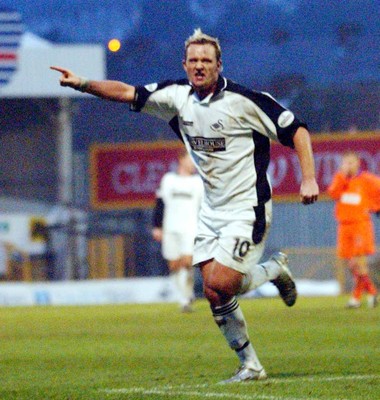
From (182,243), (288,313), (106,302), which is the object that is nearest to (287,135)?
(288,313)

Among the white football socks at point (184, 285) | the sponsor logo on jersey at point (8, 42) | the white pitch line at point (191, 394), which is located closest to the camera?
the white pitch line at point (191, 394)

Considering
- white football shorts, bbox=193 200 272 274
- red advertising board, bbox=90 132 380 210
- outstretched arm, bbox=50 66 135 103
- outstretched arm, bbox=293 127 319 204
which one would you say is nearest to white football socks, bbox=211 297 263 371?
white football shorts, bbox=193 200 272 274

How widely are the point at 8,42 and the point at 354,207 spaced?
321 inches

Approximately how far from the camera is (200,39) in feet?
26.0

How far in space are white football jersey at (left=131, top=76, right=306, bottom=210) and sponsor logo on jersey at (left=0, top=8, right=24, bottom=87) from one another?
1483cm

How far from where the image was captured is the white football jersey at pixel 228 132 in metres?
7.99

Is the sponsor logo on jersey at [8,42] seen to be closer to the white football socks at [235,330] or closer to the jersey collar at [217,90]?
the jersey collar at [217,90]

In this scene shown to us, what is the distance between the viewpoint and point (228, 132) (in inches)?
316

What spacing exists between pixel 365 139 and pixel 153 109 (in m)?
14.6

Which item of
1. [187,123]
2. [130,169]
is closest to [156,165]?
[130,169]

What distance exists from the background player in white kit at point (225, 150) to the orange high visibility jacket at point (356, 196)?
355 inches

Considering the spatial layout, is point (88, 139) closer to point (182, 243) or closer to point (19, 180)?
point (19, 180)

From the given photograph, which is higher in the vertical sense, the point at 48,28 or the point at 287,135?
the point at 48,28

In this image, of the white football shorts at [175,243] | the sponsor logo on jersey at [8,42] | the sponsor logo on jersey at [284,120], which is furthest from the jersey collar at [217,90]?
the sponsor logo on jersey at [8,42]
